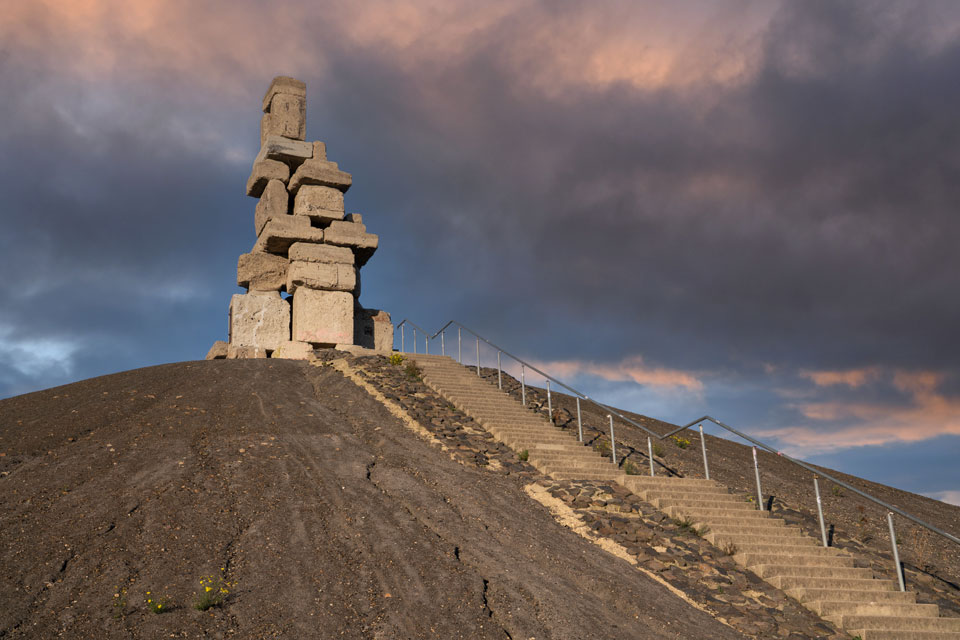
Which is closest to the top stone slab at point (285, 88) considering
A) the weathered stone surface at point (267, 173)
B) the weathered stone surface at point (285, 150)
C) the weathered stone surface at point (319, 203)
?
the weathered stone surface at point (285, 150)

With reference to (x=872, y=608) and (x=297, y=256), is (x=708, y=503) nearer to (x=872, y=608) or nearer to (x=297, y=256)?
(x=872, y=608)

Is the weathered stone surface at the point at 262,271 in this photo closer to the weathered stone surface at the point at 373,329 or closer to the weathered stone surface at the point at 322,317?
the weathered stone surface at the point at 322,317

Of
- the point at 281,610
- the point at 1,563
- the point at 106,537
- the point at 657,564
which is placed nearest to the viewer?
the point at 281,610

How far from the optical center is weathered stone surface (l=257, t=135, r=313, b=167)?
2130cm

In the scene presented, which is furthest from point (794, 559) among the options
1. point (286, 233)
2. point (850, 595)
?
point (286, 233)

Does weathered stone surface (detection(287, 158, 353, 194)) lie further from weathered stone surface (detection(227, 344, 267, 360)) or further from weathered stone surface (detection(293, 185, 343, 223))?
weathered stone surface (detection(227, 344, 267, 360))

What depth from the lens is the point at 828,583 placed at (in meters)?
10.1

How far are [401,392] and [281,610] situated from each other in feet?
29.8

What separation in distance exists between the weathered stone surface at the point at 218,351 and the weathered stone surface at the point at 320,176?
4.89 meters

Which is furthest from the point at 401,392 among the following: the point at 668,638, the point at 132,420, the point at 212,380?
the point at 668,638

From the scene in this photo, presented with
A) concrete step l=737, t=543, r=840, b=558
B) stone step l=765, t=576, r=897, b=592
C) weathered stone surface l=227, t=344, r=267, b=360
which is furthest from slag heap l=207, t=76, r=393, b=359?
stone step l=765, t=576, r=897, b=592

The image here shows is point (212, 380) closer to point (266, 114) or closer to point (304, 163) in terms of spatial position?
point (304, 163)

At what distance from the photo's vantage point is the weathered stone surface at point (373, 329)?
71.5ft

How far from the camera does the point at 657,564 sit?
9875mm
